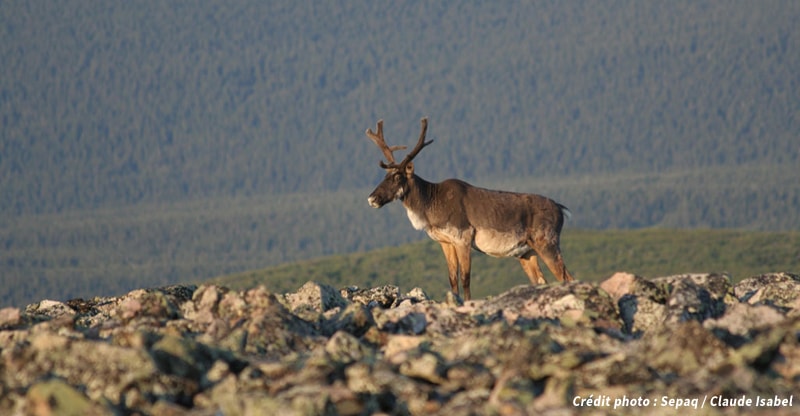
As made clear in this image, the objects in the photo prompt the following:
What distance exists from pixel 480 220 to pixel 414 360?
512 inches

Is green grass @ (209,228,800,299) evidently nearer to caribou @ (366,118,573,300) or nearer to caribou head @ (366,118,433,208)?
caribou @ (366,118,573,300)

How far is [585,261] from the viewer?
394 ft

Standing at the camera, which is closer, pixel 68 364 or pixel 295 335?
pixel 68 364

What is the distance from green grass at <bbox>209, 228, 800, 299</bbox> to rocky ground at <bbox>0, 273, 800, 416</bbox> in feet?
276

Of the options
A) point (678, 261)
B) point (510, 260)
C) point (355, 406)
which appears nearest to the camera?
point (355, 406)

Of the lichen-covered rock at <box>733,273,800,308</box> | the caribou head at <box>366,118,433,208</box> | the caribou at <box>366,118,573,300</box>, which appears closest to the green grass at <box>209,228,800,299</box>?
the caribou at <box>366,118,573,300</box>

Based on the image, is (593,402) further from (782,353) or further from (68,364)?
(68,364)

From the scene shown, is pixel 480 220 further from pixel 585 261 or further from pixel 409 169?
pixel 585 261

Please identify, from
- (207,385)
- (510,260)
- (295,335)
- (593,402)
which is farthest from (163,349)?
(510,260)

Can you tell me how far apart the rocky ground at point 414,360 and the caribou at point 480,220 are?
341 inches

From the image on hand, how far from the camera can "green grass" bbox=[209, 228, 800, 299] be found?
108688 millimetres

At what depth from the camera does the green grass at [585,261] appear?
109 meters

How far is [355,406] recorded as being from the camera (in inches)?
597

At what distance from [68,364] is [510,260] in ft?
359
